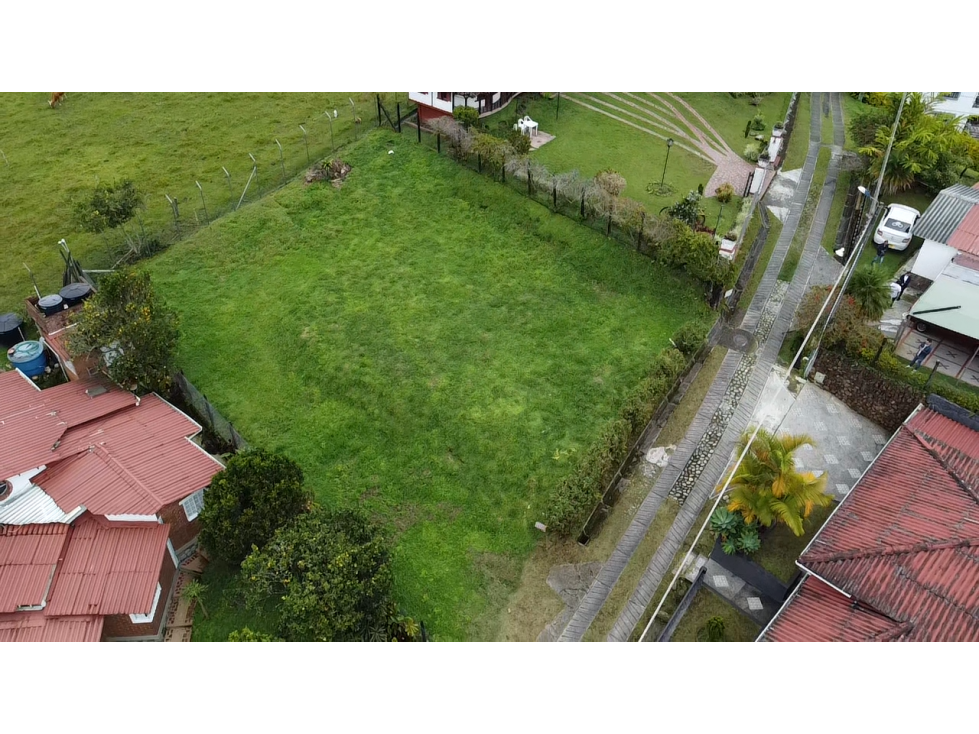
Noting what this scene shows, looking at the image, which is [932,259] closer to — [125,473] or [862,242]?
[862,242]

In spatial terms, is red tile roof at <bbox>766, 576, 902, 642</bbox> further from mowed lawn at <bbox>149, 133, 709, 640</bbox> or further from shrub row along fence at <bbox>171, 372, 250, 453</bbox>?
shrub row along fence at <bbox>171, 372, 250, 453</bbox>

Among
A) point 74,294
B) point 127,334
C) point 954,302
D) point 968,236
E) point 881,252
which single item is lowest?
point 74,294

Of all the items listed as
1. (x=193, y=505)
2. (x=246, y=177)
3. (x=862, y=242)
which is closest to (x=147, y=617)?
(x=193, y=505)

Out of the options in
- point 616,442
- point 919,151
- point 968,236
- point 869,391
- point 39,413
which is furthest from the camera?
point 919,151

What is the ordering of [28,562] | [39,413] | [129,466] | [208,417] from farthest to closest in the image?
[208,417] → [39,413] → [129,466] → [28,562]

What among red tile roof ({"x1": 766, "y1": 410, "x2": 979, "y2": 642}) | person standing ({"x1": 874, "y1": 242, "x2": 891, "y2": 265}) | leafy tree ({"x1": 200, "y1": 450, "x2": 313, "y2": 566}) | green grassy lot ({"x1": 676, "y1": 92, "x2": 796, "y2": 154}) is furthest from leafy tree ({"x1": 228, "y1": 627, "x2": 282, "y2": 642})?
green grassy lot ({"x1": 676, "y1": 92, "x2": 796, "y2": 154})
